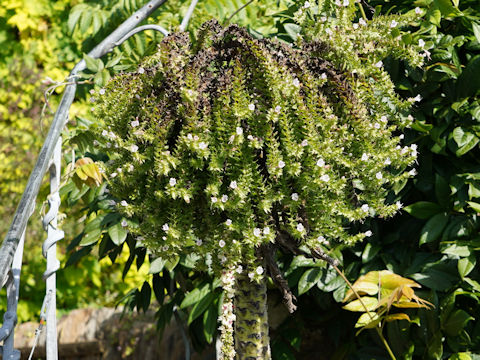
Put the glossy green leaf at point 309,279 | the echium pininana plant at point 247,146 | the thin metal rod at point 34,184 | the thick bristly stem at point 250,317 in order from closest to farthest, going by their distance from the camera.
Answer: the thin metal rod at point 34,184, the echium pininana plant at point 247,146, the thick bristly stem at point 250,317, the glossy green leaf at point 309,279

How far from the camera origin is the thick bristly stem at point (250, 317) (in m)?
1.61

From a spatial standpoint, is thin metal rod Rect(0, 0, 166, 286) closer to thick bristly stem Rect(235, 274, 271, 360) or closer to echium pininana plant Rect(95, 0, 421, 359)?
echium pininana plant Rect(95, 0, 421, 359)

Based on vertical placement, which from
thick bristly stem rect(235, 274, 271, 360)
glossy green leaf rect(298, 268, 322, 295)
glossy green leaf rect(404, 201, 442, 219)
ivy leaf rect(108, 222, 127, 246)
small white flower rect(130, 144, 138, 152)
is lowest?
glossy green leaf rect(298, 268, 322, 295)

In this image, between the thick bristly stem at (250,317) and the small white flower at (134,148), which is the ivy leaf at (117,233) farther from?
the small white flower at (134,148)

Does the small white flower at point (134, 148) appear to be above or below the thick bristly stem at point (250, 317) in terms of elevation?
above

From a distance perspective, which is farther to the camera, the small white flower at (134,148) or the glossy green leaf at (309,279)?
the glossy green leaf at (309,279)

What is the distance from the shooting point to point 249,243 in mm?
1424

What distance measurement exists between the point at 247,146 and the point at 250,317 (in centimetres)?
52

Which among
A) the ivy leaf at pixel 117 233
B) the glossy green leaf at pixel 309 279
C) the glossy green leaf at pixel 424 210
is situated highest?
the ivy leaf at pixel 117 233

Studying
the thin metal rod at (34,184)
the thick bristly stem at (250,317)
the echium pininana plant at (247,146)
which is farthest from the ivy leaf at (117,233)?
the thin metal rod at (34,184)

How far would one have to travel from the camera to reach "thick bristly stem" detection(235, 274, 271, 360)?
5.29 feet

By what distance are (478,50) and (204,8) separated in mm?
1544

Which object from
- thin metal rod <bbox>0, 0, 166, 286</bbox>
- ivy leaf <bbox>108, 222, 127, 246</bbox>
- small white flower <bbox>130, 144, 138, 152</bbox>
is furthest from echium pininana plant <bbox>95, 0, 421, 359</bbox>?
ivy leaf <bbox>108, 222, 127, 246</bbox>

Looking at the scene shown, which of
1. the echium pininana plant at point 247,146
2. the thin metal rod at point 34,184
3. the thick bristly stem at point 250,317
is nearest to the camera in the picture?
the thin metal rod at point 34,184
